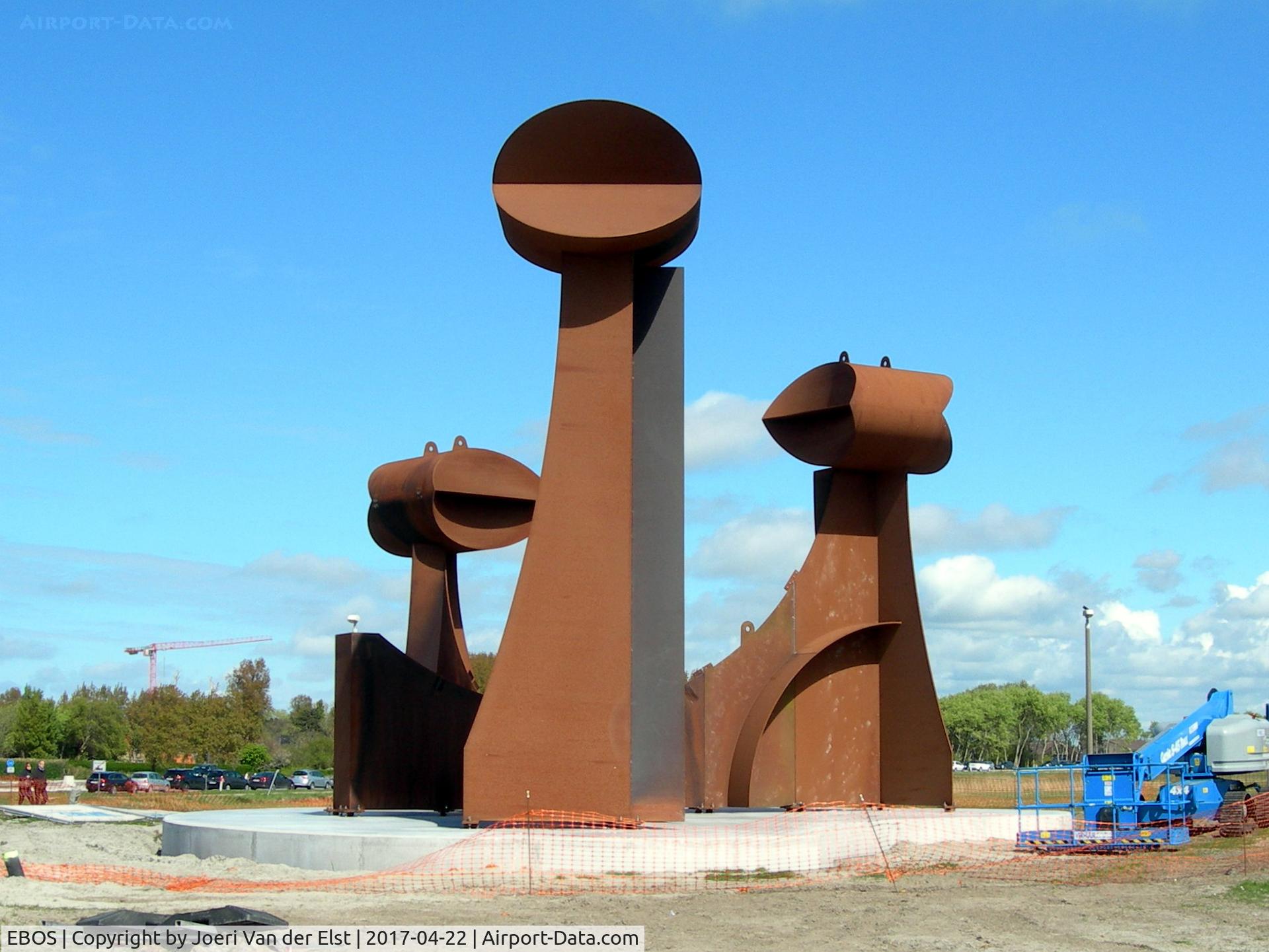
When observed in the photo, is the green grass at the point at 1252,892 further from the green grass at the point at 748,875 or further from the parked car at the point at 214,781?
the parked car at the point at 214,781

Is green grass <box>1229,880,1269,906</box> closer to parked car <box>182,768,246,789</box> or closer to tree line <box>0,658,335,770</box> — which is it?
parked car <box>182,768,246,789</box>

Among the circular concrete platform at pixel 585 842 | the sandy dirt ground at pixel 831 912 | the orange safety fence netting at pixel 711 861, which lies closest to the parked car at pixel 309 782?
the circular concrete platform at pixel 585 842

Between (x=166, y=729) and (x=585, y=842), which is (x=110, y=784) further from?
(x=585, y=842)

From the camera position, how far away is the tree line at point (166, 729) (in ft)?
221

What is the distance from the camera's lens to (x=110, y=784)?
4719 cm

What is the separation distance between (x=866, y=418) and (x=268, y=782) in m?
36.8

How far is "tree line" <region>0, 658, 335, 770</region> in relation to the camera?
67.4 meters

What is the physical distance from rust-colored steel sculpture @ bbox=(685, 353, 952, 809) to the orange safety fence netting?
79.6 inches

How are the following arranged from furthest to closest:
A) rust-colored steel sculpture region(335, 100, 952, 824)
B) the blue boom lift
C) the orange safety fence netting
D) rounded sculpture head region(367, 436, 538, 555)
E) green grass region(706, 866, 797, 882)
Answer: rounded sculpture head region(367, 436, 538, 555), the blue boom lift, rust-colored steel sculpture region(335, 100, 952, 824), green grass region(706, 866, 797, 882), the orange safety fence netting

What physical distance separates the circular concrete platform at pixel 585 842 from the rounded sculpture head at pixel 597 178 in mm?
7141

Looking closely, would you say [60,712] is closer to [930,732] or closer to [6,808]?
[6,808]

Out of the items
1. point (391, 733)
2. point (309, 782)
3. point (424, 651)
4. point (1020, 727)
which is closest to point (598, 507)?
point (391, 733)

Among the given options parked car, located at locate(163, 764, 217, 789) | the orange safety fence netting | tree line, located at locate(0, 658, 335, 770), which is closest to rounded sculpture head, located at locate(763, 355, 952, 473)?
the orange safety fence netting

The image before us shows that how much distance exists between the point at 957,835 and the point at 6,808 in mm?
23132
